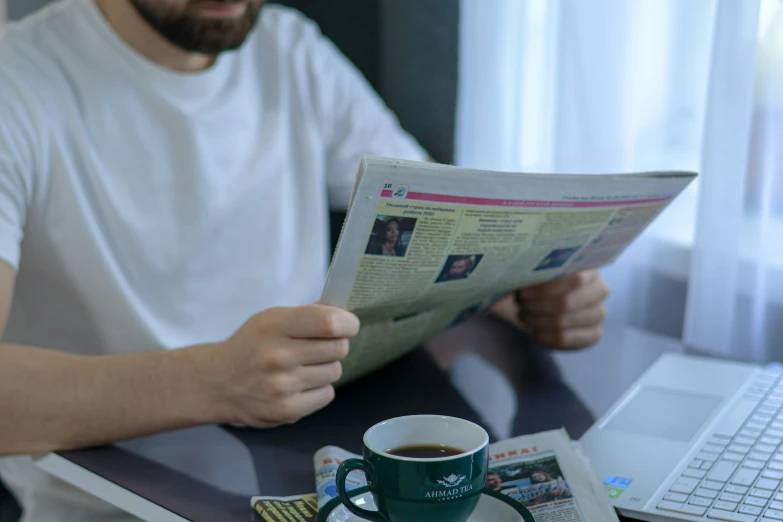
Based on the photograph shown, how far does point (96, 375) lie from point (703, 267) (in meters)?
0.82

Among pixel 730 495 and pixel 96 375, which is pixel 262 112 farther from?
pixel 730 495

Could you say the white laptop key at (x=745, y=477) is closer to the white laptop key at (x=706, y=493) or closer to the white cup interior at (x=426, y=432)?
the white laptop key at (x=706, y=493)

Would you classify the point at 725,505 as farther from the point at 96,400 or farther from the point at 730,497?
the point at 96,400

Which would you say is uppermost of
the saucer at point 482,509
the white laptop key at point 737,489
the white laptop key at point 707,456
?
the saucer at point 482,509

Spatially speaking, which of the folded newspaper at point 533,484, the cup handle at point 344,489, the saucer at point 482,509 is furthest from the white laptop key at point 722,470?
the cup handle at point 344,489

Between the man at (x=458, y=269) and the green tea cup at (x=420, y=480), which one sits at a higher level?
the man at (x=458, y=269)

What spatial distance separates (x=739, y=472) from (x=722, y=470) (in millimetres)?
14

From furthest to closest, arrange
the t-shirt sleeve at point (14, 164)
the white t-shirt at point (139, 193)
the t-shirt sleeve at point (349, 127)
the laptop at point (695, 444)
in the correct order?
the t-shirt sleeve at point (349, 127) < the white t-shirt at point (139, 193) < the t-shirt sleeve at point (14, 164) < the laptop at point (695, 444)

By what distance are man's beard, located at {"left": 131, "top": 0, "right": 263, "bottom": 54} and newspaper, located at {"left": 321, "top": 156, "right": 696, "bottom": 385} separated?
0.54 meters

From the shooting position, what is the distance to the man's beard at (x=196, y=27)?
110cm

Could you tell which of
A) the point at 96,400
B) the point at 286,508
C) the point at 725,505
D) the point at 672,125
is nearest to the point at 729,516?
the point at 725,505

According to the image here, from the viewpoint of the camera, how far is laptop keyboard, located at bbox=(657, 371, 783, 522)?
25.4 inches

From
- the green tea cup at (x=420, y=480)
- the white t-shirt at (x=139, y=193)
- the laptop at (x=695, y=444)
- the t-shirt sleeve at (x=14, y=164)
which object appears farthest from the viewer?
the white t-shirt at (x=139, y=193)

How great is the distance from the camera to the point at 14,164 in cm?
99
